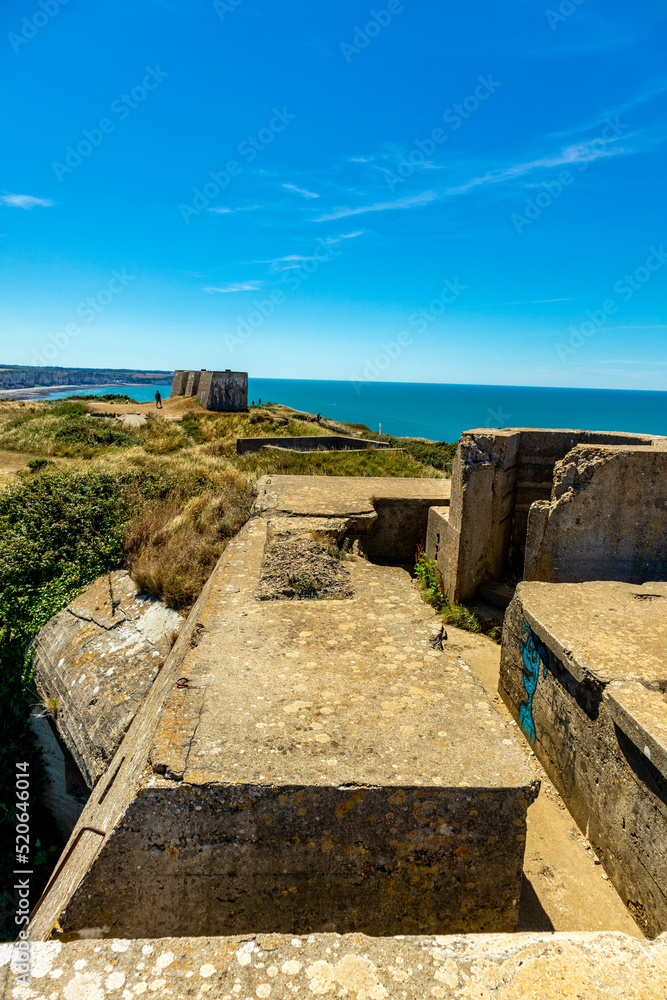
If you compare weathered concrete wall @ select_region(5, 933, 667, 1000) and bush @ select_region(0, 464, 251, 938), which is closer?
weathered concrete wall @ select_region(5, 933, 667, 1000)

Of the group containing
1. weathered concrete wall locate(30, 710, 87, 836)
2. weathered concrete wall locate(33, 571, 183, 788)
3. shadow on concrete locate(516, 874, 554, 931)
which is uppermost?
weathered concrete wall locate(33, 571, 183, 788)

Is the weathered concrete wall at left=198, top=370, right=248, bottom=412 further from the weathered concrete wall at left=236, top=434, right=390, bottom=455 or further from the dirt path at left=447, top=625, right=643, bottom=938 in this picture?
the dirt path at left=447, top=625, right=643, bottom=938

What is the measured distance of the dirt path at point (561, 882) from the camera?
10.5 ft

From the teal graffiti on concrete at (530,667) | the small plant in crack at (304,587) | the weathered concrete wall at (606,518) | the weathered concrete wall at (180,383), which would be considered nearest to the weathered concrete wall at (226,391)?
the weathered concrete wall at (180,383)

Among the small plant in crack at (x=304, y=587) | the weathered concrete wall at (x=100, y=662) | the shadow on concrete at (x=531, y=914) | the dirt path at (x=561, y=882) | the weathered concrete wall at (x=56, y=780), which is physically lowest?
the weathered concrete wall at (x=56, y=780)

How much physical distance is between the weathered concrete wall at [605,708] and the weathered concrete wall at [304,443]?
14680 millimetres

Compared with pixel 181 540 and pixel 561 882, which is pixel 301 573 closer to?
pixel 181 540

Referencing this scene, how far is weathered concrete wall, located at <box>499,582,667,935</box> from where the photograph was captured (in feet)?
10.1

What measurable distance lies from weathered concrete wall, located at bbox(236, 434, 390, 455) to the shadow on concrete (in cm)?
1624

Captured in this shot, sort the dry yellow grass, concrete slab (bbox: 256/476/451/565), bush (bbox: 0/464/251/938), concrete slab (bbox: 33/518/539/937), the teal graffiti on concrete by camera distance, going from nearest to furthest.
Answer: concrete slab (bbox: 33/518/539/937), the teal graffiti on concrete, bush (bbox: 0/464/251/938), the dry yellow grass, concrete slab (bbox: 256/476/451/565)

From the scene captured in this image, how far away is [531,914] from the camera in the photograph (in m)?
3.23

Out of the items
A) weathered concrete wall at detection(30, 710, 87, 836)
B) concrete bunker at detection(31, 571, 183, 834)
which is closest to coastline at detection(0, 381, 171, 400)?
concrete bunker at detection(31, 571, 183, 834)

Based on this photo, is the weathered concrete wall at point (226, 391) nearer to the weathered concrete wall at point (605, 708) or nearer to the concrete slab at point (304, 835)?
the weathered concrete wall at point (605, 708)

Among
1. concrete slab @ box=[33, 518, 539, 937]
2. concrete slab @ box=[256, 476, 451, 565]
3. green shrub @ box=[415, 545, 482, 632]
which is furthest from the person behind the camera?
concrete slab @ box=[256, 476, 451, 565]
